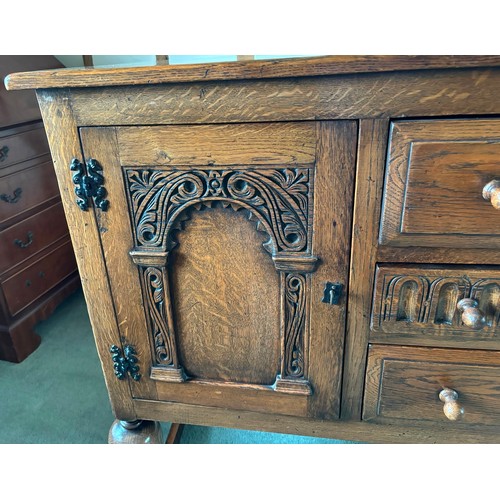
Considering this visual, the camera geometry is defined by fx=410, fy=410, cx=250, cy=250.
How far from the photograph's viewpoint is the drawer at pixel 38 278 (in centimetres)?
115

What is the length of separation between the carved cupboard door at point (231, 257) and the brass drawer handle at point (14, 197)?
2.27ft

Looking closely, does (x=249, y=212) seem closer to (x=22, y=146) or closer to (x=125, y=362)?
(x=125, y=362)

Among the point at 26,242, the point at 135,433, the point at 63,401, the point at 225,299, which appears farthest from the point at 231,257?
the point at 26,242

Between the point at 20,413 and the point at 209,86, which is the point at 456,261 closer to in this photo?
the point at 209,86

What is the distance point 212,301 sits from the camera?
Answer: 1.95 feet

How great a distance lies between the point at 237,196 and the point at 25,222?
915mm

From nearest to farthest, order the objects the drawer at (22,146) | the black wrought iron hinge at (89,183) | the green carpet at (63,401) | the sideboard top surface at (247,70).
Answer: the sideboard top surface at (247,70) < the black wrought iron hinge at (89,183) < the green carpet at (63,401) < the drawer at (22,146)

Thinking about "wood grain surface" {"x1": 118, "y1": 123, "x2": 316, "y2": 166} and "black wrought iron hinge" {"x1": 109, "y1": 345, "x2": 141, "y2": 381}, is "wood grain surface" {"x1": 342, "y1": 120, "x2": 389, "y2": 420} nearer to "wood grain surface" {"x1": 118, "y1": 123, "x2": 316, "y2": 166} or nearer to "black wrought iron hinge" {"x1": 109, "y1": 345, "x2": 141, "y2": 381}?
"wood grain surface" {"x1": 118, "y1": 123, "x2": 316, "y2": 166}

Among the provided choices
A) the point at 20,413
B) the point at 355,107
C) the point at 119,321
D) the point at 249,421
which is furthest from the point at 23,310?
the point at 355,107

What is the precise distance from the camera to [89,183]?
54cm

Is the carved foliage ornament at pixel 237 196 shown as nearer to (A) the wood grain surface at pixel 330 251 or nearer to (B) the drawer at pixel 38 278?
(A) the wood grain surface at pixel 330 251

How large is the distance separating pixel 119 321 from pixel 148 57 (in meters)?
0.82

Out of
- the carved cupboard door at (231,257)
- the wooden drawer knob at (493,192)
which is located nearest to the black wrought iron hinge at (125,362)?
the carved cupboard door at (231,257)

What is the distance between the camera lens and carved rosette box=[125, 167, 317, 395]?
51 cm
